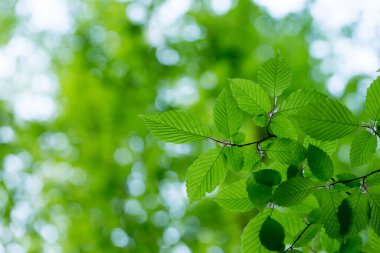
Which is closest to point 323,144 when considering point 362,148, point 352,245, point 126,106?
point 362,148

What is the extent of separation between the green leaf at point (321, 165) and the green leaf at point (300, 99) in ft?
0.29

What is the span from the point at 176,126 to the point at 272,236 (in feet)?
0.78

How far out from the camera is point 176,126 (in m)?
0.67

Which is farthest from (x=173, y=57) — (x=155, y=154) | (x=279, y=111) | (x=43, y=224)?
(x=279, y=111)

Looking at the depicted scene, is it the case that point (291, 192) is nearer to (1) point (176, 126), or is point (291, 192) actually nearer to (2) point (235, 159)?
(2) point (235, 159)

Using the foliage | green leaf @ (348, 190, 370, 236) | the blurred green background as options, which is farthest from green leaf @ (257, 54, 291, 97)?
the blurred green background

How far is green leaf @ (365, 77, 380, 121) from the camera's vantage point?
2.00 feet

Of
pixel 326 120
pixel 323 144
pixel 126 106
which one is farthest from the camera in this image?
pixel 126 106

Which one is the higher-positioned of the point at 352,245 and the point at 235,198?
the point at 235,198

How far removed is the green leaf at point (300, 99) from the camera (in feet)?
2.17

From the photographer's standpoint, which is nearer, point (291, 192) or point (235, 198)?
point (291, 192)

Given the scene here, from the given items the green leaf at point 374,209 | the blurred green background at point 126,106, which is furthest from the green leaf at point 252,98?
the blurred green background at point 126,106

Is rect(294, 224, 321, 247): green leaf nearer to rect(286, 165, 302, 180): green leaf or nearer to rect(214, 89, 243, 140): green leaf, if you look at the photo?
rect(286, 165, 302, 180): green leaf

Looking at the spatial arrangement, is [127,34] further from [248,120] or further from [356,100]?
[356,100]
